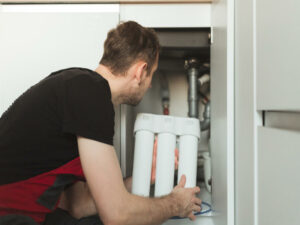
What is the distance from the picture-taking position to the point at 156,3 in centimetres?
116

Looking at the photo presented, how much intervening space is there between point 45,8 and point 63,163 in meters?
0.67

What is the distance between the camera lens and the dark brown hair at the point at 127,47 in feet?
3.11

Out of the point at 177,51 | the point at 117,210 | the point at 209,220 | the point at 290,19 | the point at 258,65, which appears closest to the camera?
the point at 290,19

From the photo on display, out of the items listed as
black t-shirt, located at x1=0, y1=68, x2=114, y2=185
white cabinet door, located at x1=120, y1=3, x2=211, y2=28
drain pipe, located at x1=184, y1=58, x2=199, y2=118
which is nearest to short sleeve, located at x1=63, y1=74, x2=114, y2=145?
black t-shirt, located at x1=0, y1=68, x2=114, y2=185

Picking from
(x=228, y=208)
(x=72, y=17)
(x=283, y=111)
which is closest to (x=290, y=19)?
(x=283, y=111)

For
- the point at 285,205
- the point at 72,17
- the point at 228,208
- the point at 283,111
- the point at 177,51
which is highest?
the point at 72,17

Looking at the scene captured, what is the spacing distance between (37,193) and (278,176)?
23.7 inches

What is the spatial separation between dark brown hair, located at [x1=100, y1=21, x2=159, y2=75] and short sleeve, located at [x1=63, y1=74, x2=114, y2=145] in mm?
204

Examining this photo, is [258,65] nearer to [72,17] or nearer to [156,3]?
[156,3]

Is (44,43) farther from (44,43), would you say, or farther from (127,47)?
(127,47)

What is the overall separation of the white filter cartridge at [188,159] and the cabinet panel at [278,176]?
38 centimetres

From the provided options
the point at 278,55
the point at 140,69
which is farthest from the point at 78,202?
the point at 278,55

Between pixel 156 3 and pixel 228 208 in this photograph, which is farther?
pixel 156 3

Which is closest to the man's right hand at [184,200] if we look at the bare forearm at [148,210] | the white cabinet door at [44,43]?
the bare forearm at [148,210]
